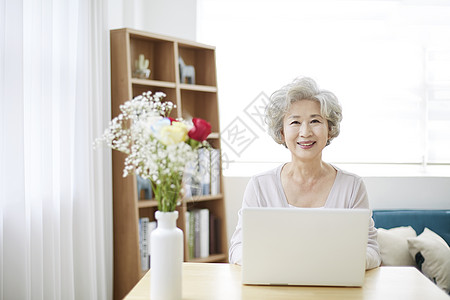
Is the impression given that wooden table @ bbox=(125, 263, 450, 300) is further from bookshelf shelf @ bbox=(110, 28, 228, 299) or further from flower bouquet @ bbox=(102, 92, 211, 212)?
bookshelf shelf @ bbox=(110, 28, 228, 299)

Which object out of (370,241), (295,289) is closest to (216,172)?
(370,241)

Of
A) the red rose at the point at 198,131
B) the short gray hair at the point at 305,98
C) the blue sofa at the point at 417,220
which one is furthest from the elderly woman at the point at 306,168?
the blue sofa at the point at 417,220

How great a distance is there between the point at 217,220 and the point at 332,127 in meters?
1.64

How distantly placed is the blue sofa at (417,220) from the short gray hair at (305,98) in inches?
52.9

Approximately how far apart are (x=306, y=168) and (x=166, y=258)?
1.03 metres

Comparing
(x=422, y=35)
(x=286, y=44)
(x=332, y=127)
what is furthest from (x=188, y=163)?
(x=422, y=35)

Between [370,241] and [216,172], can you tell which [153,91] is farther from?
[370,241]

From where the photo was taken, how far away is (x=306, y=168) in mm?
2258

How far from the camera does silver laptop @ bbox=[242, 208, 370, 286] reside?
4.94 feet

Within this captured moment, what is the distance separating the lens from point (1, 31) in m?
2.09

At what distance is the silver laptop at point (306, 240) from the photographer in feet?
4.94

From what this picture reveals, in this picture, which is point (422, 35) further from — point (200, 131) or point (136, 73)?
point (200, 131)

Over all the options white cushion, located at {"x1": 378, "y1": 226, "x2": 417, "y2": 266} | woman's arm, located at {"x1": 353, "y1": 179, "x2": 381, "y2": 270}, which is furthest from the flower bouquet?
white cushion, located at {"x1": 378, "y1": 226, "x2": 417, "y2": 266}

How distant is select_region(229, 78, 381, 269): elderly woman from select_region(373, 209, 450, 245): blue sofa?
131cm
